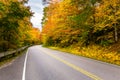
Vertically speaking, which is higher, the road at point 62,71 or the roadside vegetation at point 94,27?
the roadside vegetation at point 94,27

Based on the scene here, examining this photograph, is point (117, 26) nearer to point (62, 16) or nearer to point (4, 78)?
point (62, 16)

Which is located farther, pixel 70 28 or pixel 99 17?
pixel 70 28

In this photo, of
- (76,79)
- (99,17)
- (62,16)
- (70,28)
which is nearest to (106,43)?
(99,17)

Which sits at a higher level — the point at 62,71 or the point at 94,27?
the point at 94,27

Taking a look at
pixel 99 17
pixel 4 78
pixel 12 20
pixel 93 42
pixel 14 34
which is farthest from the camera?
pixel 93 42

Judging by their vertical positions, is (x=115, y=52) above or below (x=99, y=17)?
below

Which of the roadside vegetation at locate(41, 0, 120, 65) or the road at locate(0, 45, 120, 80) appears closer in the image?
the road at locate(0, 45, 120, 80)

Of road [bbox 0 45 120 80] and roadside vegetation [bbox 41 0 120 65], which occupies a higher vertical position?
roadside vegetation [bbox 41 0 120 65]

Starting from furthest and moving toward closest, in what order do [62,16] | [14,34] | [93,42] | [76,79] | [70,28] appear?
[62,16] < [70,28] < [93,42] < [14,34] < [76,79]

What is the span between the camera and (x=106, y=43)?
29.4m

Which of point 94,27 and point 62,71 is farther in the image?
point 94,27

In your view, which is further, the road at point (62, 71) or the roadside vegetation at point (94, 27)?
→ the roadside vegetation at point (94, 27)

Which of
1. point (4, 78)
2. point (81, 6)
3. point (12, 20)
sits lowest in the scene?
point (4, 78)

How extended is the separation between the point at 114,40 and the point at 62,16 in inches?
603
